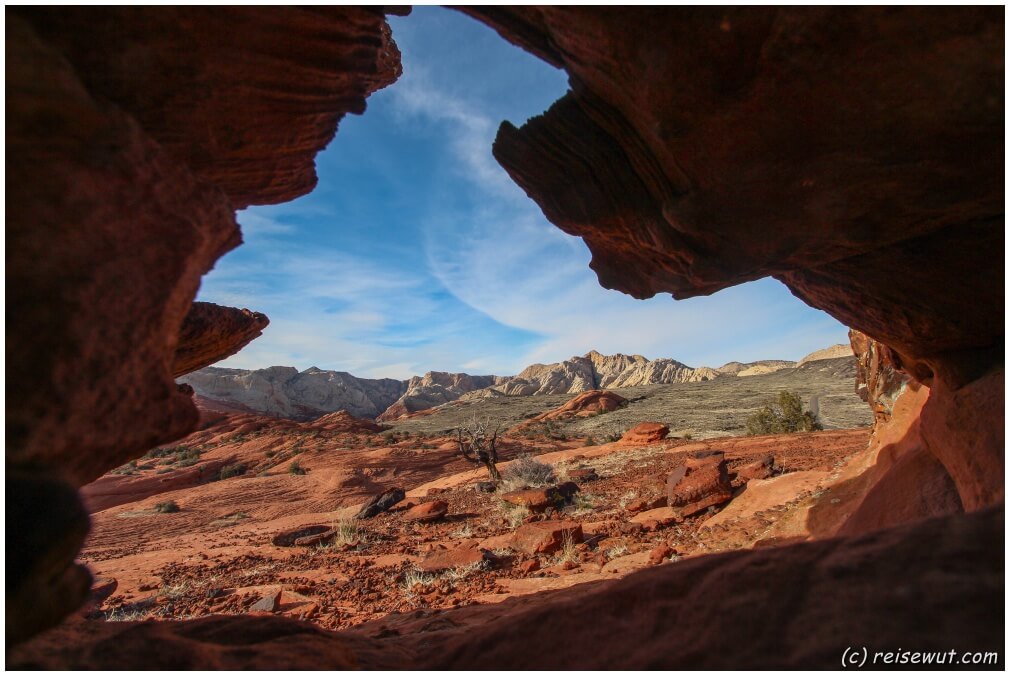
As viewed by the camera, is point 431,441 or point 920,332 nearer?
point 920,332

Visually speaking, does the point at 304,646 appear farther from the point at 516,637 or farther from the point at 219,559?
the point at 219,559

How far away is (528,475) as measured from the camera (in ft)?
48.7

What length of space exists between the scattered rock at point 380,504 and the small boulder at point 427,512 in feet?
4.41

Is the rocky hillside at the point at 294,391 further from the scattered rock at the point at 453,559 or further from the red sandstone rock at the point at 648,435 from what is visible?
the scattered rock at the point at 453,559

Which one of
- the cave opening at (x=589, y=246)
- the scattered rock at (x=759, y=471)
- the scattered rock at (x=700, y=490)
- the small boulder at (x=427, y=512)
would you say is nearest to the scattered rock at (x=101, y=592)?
the cave opening at (x=589, y=246)

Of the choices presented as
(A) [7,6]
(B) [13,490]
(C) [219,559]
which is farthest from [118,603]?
(A) [7,6]

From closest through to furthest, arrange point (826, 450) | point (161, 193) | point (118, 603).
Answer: point (161, 193) < point (118, 603) < point (826, 450)

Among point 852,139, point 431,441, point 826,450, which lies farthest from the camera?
point 431,441

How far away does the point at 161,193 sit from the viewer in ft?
8.34

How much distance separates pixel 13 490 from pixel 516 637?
2.31m

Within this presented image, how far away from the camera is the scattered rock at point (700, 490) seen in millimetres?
9695

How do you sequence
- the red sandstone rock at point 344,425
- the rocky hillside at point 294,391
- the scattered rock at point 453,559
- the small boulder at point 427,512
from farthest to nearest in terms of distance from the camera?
the rocky hillside at point 294,391, the red sandstone rock at point 344,425, the small boulder at point 427,512, the scattered rock at point 453,559

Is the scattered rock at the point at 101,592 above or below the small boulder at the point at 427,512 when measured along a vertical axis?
above

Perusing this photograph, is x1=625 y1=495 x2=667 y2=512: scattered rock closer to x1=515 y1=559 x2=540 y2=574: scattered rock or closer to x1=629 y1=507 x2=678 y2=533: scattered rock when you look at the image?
x1=629 y1=507 x2=678 y2=533: scattered rock
